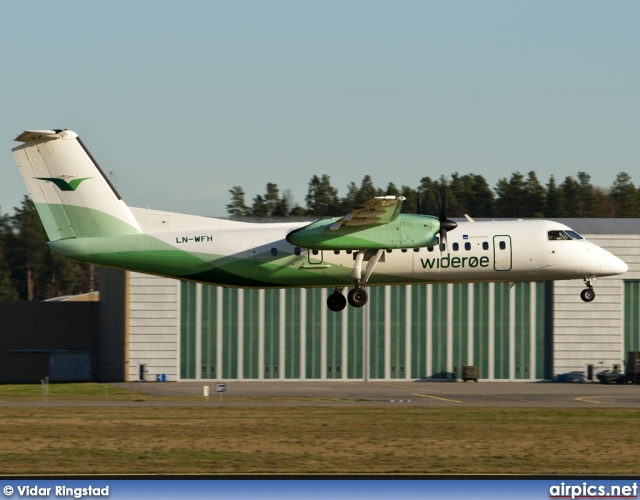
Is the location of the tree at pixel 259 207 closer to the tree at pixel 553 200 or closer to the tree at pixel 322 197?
the tree at pixel 322 197

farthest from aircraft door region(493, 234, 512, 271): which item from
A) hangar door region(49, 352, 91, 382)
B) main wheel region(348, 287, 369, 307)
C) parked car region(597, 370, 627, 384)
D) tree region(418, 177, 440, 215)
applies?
tree region(418, 177, 440, 215)

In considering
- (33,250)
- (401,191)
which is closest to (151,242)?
(33,250)

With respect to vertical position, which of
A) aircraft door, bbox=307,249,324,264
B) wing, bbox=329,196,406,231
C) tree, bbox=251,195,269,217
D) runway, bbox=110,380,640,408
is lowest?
runway, bbox=110,380,640,408

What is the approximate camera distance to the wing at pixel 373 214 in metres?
31.1

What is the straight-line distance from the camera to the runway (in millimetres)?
42188

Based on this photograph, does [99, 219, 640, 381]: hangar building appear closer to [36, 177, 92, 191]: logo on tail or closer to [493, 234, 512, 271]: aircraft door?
[493, 234, 512, 271]: aircraft door

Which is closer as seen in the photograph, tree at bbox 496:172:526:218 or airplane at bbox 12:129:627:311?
airplane at bbox 12:129:627:311

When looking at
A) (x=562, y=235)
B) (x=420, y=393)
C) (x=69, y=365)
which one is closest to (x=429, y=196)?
(x=69, y=365)

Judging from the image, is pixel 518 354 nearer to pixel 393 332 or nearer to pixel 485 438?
pixel 393 332

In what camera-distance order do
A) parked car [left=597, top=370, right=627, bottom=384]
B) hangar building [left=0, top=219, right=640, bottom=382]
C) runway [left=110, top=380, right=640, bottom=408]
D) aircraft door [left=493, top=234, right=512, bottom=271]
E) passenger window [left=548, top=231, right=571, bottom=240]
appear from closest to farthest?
aircraft door [left=493, top=234, right=512, bottom=271] < passenger window [left=548, top=231, right=571, bottom=240] < runway [left=110, top=380, right=640, bottom=408] < parked car [left=597, top=370, right=627, bottom=384] < hangar building [left=0, top=219, right=640, bottom=382]

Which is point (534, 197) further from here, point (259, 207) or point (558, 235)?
point (558, 235)

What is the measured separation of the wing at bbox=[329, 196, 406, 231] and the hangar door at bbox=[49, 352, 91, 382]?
41.7 metres

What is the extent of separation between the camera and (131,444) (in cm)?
2772

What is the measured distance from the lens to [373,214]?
3172 centimetres
